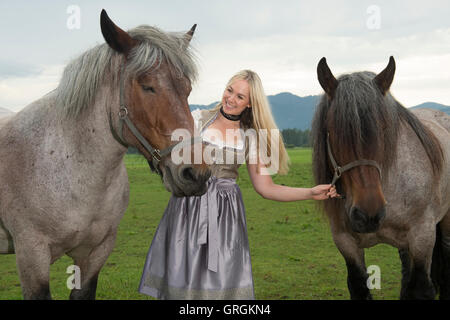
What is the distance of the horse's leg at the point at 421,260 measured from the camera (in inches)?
153

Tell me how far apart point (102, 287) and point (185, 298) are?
3227 millimetres

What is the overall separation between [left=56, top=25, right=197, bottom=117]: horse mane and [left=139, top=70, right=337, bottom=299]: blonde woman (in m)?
0.70

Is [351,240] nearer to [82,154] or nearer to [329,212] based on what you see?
[329,212]

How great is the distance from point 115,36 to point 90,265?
2048 millimetres

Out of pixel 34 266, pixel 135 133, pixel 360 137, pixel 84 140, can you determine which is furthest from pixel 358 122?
pixel 34 266

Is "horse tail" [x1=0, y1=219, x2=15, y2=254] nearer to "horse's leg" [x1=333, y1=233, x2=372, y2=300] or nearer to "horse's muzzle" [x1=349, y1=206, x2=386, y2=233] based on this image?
"horse's muzzle" [x1=349, y1=206, x2=386, y2=233]

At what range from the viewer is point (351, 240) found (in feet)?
13.3

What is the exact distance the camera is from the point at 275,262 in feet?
23.5

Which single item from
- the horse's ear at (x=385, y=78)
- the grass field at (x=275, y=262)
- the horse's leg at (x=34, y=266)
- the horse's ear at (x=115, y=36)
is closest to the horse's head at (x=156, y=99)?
the horse's ear at (x=115, y=36)

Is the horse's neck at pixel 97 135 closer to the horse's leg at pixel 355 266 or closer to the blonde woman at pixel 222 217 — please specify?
the blonde woman at pixel 222 217

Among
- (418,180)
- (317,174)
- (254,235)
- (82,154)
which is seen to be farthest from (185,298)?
(254,235)

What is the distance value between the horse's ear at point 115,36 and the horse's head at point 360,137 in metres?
1.65

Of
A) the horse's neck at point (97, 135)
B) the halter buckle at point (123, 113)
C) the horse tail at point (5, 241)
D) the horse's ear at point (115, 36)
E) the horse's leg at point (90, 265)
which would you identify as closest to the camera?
the horse's ear at point (115, 36)

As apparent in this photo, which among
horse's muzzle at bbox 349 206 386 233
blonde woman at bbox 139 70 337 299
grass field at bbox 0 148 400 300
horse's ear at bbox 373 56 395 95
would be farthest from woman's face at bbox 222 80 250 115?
horse's muzzle at bbox 349 206 386 233
